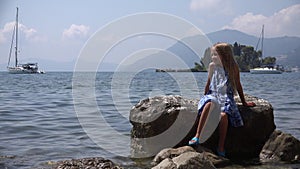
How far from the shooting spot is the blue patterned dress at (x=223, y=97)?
653 centimetres

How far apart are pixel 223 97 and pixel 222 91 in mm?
114

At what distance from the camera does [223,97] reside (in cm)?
661

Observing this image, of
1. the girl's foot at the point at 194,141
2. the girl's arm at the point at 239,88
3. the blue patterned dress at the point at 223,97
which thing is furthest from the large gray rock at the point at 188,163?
the girl's arm at the point at 239,88

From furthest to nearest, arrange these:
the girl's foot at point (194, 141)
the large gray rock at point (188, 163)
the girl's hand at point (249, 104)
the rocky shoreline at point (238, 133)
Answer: the girl's hand at point (249, 104)
the rocky shoreline at point (238, 133)
the girl's foot at point (194, 141)
the large gray rock at point (188, 163)

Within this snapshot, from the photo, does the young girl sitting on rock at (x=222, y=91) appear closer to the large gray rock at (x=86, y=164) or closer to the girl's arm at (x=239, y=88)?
the girl's arm at (x=239, y=88)

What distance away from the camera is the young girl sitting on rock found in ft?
21.4

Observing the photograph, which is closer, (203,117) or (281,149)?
(203,117)

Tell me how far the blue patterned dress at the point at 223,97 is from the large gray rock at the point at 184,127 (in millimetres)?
244

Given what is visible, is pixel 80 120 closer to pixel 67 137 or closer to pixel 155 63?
pixel 67 137

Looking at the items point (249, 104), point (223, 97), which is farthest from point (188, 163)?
point (249, 104)

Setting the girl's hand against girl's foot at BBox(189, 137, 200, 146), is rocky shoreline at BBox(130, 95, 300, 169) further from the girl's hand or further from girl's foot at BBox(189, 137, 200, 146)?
girl's foot at BBox(189, 137, 200, 146)

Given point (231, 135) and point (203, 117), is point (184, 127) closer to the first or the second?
point (203, 117)

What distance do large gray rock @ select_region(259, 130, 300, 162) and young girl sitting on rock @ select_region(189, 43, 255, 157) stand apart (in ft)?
2.65

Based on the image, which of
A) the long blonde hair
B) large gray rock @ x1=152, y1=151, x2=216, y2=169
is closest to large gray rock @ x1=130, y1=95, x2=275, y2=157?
the long blonde hair
